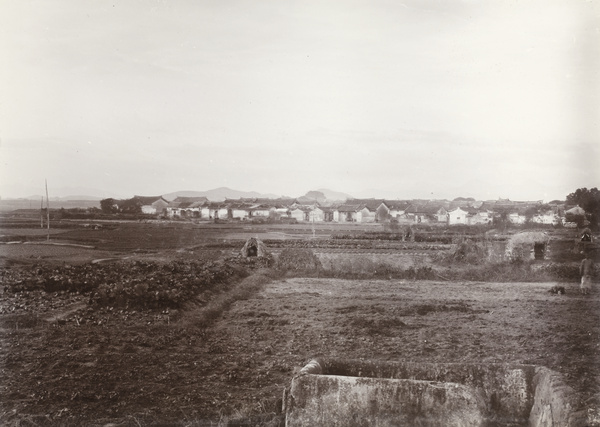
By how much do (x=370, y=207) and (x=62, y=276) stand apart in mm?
8624

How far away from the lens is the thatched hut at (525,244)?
1300 cm

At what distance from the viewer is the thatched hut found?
42.7ft

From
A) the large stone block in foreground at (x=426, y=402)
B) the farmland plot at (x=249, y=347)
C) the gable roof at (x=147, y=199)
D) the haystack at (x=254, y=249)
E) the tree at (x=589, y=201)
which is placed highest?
the gable roof at (x=147, y=199)

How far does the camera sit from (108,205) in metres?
10.5

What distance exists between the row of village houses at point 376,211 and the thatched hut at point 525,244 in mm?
615

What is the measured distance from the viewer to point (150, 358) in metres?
6.57

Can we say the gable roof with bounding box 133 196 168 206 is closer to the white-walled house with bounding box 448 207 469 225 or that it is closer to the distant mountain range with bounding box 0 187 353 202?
the distant mountain range with bounding box 0 187 353 202

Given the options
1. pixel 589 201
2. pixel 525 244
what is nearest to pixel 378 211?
pixel 525 244

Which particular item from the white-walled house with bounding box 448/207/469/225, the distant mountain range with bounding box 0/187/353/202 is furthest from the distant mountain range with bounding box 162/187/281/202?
the white-walled house with bounding box 448/207/469/225

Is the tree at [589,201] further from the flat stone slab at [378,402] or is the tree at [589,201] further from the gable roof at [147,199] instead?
the gable roof at [147,199]

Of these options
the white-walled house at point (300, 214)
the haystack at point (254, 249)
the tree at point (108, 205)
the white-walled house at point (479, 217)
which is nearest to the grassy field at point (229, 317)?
the haystack at point (254, 249)

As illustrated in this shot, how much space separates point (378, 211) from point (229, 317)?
261 inches

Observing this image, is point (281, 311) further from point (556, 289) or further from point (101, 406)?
point (556, 289)

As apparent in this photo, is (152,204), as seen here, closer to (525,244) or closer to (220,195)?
(220,195)
